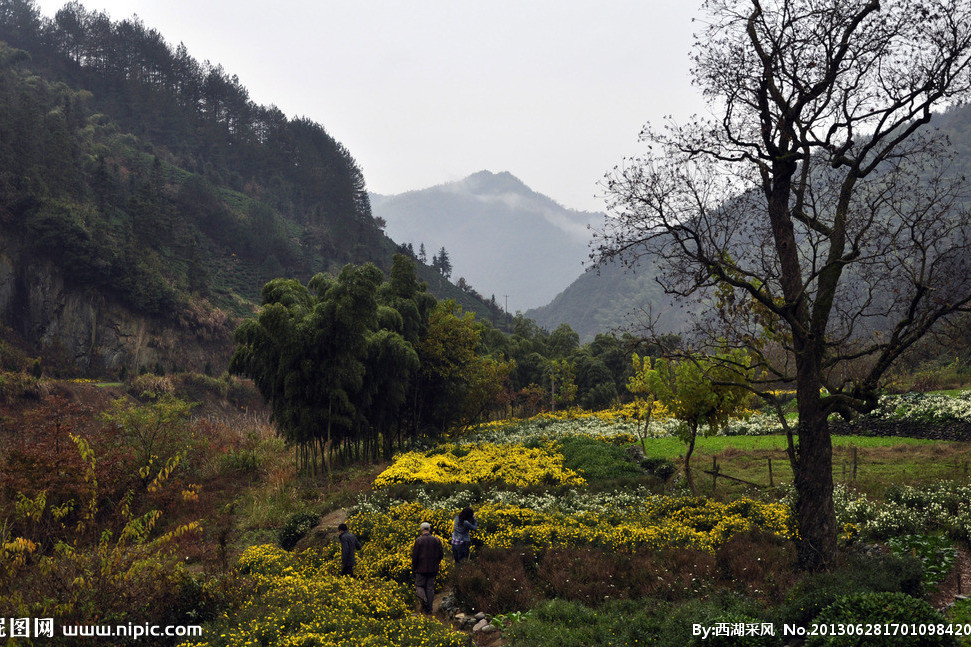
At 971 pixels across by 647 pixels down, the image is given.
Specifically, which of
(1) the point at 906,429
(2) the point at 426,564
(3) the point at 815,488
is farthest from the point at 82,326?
(1) the point at 906,429

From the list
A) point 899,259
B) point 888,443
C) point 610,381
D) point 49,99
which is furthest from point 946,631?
point 49,99

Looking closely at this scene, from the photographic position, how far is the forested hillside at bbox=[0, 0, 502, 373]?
1975 inches

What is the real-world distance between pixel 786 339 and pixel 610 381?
50402 millimetres

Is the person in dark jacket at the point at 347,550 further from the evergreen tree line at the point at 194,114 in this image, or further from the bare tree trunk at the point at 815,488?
the evergreen tree line at the point at 194,114

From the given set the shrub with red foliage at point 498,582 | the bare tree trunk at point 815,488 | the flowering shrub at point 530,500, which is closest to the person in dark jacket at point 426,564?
the shrub with red foliage at point 498,582

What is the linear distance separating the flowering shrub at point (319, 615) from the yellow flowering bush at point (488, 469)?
26.0ft

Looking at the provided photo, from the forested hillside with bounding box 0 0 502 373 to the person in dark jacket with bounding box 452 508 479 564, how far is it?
4831 cm

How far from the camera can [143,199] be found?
62.1m

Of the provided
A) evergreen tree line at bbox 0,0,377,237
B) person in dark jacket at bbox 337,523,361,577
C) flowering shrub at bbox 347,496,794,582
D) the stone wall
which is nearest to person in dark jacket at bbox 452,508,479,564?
flowering shrub at bbox 347,496,794,582

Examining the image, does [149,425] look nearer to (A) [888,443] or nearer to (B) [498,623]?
(B) [498,623]

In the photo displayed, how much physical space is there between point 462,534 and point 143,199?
66.8m

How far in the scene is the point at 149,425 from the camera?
56.8 ft

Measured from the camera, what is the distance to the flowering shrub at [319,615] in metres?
7.64

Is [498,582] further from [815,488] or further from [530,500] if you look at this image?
[530,500]
